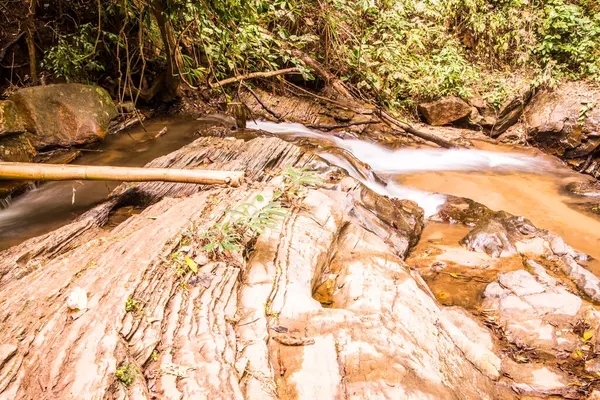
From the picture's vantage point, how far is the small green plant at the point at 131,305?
6.32 ft

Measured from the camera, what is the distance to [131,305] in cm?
194

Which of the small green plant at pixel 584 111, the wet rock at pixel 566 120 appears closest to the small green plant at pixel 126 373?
Result: the wet rock at pixel 566 120

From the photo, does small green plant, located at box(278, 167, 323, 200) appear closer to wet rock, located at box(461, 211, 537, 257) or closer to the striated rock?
the striated rock

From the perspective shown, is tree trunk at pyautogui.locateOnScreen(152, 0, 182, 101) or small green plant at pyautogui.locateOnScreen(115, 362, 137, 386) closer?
small green plant at pyautogui.locateOnScreen(115, 362, 137, 386)

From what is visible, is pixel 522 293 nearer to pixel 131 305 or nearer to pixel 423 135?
pixel 131 305

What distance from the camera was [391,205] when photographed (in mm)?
4957

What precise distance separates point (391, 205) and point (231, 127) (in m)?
4.24

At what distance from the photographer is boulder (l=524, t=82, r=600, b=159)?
775 centimetres

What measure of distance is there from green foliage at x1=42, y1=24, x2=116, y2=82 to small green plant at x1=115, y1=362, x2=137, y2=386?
24.3ft

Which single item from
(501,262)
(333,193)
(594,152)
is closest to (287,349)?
(333,193)

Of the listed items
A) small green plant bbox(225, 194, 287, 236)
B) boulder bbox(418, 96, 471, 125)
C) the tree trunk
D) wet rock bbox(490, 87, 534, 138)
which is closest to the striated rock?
small green plant bbox(225, 194, 287, 236)

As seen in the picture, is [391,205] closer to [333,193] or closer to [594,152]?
[333,193]

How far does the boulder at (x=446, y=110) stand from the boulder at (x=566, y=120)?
1.52 m

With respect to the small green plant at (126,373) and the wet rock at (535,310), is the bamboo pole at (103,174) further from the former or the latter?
the wet rock at (535,310)
